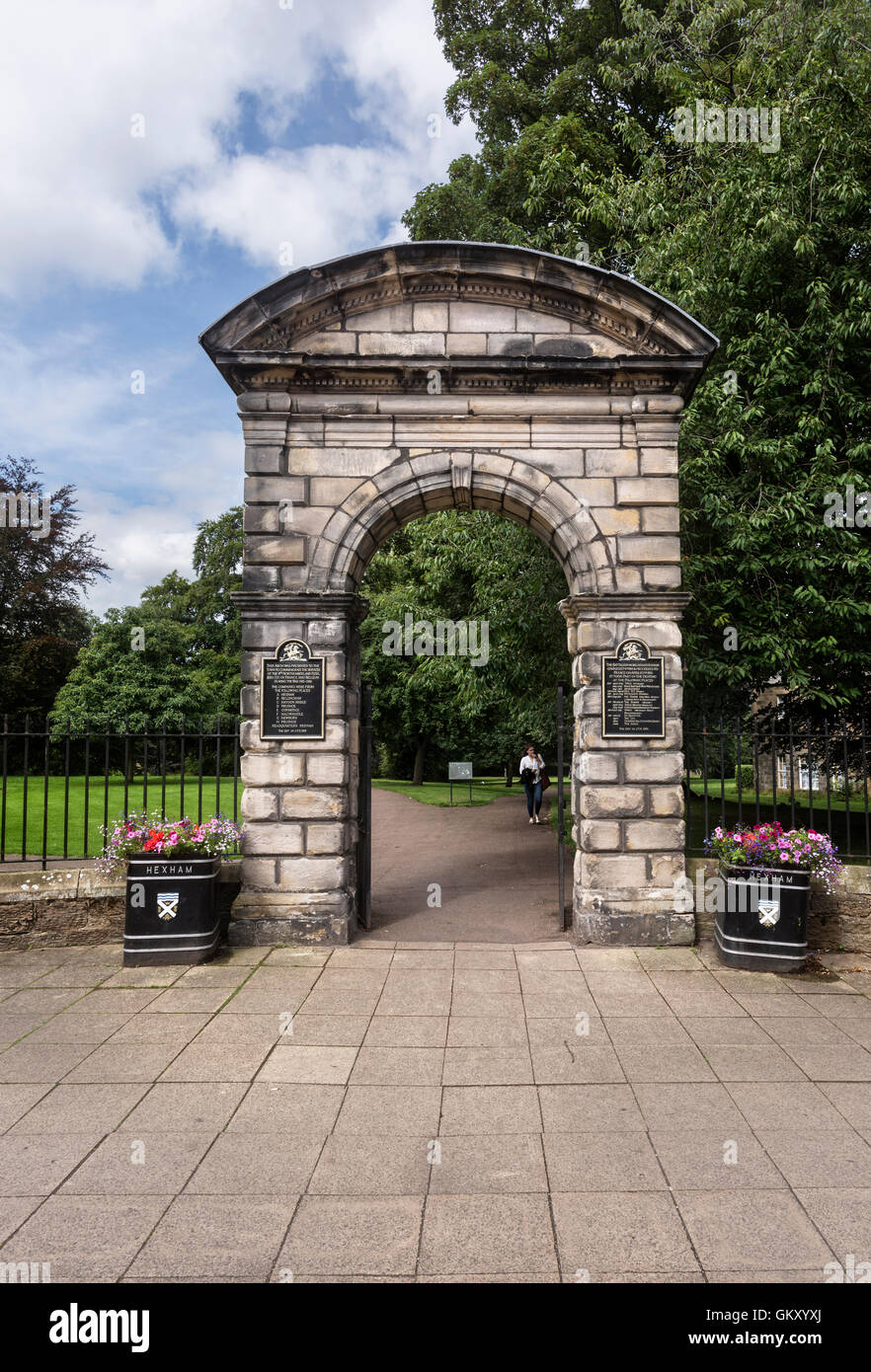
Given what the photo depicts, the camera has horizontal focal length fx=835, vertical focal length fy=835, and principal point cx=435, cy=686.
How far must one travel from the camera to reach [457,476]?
8.02 metres

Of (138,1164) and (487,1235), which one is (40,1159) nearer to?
(138,1164)

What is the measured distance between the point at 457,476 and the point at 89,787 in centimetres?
908

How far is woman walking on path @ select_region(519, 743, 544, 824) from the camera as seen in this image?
1730cm

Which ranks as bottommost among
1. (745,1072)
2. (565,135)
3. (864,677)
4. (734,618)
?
(745,1072)

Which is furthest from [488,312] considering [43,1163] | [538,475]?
[43,1163]

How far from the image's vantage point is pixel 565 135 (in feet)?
47.5

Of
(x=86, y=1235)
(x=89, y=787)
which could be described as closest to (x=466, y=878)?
(x=89, y=787)

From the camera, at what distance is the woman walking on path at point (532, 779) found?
17297mm

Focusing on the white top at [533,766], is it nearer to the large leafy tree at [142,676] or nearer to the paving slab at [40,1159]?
the large leafy tree at [142,676]

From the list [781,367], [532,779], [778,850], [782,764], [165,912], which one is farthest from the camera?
[532,779]

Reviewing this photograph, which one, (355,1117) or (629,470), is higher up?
(629,470)

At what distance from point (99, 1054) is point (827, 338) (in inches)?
404

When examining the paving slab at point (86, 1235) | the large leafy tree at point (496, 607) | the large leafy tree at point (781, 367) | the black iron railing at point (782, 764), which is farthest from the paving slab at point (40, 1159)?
Result: the large leafy tree at point (496, 607)
